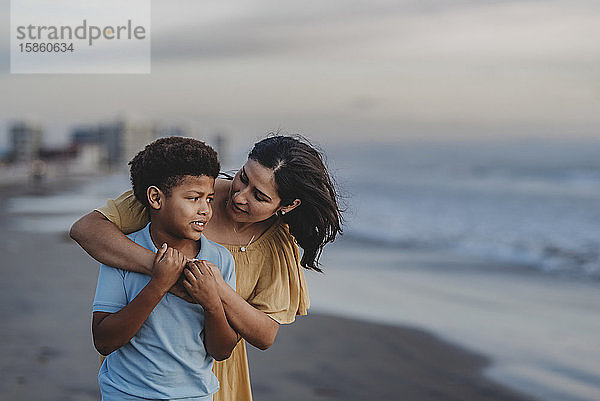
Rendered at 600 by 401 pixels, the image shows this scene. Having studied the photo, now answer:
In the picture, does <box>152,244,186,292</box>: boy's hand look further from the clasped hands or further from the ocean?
the ocean

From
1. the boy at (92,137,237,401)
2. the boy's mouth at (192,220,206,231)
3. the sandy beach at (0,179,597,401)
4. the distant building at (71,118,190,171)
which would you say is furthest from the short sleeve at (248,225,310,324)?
the distant building at (71,118,190,171)

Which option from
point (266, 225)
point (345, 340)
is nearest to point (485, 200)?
point (345, 340)

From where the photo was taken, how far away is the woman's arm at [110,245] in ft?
6.11

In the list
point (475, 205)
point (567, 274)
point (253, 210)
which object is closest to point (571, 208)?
point (475, 205)

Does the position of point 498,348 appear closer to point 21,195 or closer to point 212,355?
point 212,355

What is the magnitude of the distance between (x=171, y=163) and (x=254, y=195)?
0.36 metres

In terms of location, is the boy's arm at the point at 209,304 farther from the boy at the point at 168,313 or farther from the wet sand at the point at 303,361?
the wet sand at the point at 303,361

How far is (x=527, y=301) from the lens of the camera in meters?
6.88

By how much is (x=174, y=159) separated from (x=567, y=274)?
7.19 m

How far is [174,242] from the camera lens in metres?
1.94

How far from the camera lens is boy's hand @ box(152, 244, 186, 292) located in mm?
1766

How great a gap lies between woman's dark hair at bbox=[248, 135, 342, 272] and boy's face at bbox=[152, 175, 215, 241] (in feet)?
1.09

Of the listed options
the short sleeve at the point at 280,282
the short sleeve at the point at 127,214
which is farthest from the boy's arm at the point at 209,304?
the short sleeve at the point at 127,214

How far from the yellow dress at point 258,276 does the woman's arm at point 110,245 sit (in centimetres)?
4
